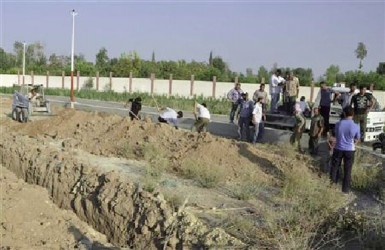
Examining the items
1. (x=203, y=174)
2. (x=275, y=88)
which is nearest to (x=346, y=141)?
(x=203, y=174)

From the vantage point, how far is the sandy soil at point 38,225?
8.26 m

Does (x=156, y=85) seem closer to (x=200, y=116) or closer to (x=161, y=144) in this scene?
(x=200, y=116)

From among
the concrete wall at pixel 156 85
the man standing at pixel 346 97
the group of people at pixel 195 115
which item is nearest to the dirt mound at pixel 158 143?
the group of people at pixel 195 115

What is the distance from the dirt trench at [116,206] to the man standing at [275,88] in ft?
25.8

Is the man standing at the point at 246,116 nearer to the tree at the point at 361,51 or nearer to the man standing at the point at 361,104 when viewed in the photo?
the man standing at the point at 361,104

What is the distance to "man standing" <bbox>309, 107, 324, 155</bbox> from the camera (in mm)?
13227

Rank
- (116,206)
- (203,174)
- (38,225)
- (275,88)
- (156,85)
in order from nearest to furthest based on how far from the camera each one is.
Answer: (116,206)
(38,225)
(203,174)
(275,88)
(156,85)

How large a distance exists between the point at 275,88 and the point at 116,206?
9.90 metres

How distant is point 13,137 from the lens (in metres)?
15.4

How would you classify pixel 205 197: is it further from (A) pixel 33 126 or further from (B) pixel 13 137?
(A) pixel 33 126

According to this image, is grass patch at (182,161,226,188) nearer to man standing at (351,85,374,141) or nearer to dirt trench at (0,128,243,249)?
dirt trench at (0,128,243,249)

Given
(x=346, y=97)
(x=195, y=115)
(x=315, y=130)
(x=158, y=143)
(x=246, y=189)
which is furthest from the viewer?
(x=195, y=115)

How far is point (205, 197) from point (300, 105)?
A: 6475 mm

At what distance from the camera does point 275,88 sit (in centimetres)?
1719
